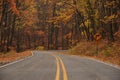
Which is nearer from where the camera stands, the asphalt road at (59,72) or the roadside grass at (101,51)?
the asphalt road at (59,72)

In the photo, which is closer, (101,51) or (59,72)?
(59,72)

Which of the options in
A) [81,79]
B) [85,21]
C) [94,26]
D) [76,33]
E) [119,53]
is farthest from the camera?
[76,33]

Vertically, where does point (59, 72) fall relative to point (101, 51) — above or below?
above

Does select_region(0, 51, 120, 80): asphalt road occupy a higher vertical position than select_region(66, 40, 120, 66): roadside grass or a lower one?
higher

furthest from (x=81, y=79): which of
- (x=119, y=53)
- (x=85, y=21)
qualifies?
(x=85, y=21)

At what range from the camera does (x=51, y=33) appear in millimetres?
86750

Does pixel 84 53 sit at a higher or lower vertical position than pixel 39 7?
lower

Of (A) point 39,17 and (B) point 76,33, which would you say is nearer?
(B) point 76,33

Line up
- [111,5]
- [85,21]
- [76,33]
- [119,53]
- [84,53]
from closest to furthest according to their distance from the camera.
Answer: [119,53], [111,5], [84,53], [85,21], [76,33]

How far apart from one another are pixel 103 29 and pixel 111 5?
7418 mm

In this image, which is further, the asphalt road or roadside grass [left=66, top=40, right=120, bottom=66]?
roadside grass [left=66, top=40, right=120, bottom=66]

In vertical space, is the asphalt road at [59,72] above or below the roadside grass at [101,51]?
above

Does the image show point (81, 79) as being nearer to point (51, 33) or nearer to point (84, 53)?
point (84, 53)

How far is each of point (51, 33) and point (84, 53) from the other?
135 ft
